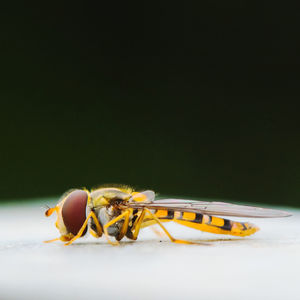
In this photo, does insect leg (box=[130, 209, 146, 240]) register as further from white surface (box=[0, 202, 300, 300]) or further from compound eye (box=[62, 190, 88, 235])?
compound eye (box=[62, 190, 88, 235])

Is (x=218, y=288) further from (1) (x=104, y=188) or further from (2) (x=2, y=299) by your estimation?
(1) (x=104, y=188)

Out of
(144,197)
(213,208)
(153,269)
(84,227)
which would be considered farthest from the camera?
(144,197)

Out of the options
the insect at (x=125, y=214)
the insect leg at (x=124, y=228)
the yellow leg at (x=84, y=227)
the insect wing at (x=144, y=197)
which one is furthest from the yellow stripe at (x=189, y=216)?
the yellow leg at (x=84, y=227)

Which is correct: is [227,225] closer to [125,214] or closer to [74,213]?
[125,214]

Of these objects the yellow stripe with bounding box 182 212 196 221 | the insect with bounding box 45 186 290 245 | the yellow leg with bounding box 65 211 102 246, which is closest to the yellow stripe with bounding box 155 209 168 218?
the insect with bounding box 45 186 290 245

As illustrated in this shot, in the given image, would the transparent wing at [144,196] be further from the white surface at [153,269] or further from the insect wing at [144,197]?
the white surface at [153,269]

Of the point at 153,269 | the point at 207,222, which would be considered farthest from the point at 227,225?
the point at 153,269
